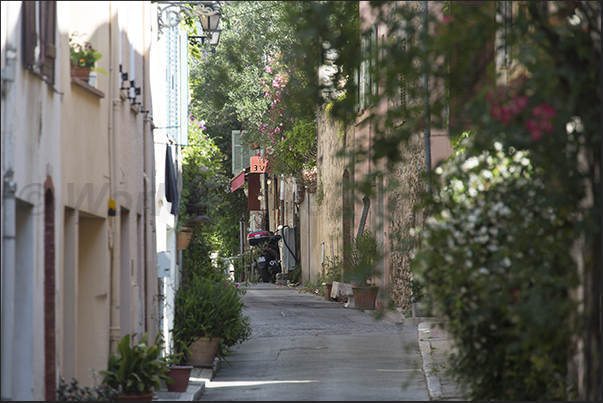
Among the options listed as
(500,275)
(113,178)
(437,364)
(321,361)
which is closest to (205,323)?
(321,361)

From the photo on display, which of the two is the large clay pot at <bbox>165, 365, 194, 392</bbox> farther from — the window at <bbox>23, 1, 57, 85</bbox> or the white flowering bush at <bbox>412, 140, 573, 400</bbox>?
the window at <bbox>23, 1, 57, 85</bbox>

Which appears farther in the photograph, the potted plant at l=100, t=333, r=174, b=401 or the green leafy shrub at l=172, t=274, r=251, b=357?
the green leafy shrub at l=172, t=274, r=251, b=357

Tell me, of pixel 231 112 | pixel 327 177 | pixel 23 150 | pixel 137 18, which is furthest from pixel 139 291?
pixel 231 112

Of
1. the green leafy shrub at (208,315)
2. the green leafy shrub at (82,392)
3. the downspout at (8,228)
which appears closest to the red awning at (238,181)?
the green leafy shrub at (208,315)

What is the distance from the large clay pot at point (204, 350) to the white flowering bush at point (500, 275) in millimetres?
5661

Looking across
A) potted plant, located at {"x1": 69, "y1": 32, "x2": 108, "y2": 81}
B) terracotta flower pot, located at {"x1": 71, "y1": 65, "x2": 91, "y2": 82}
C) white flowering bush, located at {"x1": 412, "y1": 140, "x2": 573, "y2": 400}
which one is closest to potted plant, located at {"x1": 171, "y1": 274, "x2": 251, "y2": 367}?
potted plant, located at {"x1": 69, "y1": 32, "x2": 108, "y2": 81}

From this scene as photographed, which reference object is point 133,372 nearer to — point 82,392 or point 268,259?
point 82,392

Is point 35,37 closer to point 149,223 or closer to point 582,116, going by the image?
point 582,116

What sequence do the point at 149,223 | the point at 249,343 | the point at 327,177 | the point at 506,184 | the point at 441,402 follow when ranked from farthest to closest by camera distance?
the point at 327,177 → the point at 249,343 → the point at 149,223 → the point at 441,402 → the point at 506,184

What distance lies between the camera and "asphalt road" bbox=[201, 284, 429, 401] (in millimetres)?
10438

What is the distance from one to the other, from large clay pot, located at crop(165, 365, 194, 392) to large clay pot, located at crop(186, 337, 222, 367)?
2.10m

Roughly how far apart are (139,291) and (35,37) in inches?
205

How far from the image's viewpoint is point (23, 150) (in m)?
6.32

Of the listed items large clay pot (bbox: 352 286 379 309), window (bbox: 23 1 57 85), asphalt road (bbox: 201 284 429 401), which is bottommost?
asphalt road (bbox: 201 284 429 401)
